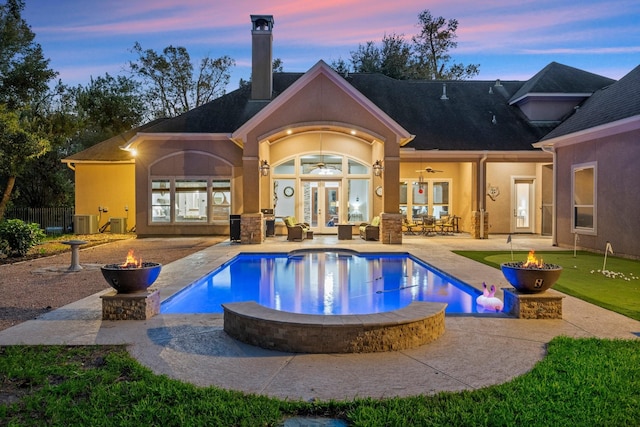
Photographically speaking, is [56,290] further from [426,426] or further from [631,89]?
[631,89]

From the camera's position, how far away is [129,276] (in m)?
6.01

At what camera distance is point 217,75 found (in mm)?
33969

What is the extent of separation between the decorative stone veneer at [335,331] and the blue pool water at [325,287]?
7.67 feet

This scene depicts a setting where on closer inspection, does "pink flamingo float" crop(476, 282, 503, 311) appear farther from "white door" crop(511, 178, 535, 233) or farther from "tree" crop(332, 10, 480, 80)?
"tree" crop(332, 10, 480, 80)

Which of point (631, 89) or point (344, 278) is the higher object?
point (631, 89)

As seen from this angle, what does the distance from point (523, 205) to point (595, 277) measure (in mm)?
11957

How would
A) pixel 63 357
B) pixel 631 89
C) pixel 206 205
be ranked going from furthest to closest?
pixel 206 205
pixel 631 89
pixel 63 357

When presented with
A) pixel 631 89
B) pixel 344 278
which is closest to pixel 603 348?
pixel 344 278

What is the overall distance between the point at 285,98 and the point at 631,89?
411 inches

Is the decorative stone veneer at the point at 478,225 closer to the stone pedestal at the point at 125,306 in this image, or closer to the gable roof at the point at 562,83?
the gable roof at the point at 562,83

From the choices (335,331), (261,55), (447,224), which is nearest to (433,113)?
(447,224)

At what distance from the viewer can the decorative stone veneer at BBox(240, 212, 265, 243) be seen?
15.9 m

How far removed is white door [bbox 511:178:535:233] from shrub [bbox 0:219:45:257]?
59.2 feet

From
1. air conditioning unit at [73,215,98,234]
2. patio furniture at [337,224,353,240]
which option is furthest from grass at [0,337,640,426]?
air conditioning unit at [73,215,98,234]
